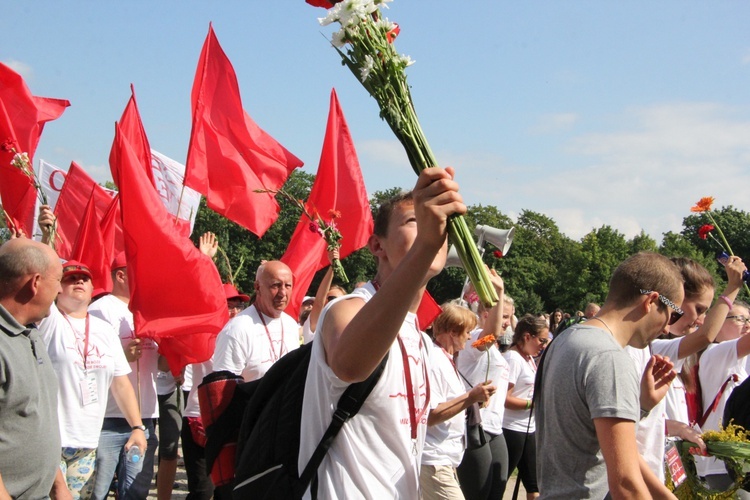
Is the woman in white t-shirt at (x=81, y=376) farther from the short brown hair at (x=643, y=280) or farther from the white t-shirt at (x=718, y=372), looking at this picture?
the white t-shirt at (x=718, y=372)

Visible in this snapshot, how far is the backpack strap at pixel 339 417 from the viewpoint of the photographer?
244cm

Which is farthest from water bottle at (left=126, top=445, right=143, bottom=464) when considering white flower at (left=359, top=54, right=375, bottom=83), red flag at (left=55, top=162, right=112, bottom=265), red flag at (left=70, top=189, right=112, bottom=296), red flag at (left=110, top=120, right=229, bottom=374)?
red flag at (left=55, top=162, right=112, bottom=265)

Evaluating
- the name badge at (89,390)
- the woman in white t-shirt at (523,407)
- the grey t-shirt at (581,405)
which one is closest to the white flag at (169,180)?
the woman in white t-shirt at (523,407)

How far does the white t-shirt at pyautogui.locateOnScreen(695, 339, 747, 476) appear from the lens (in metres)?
5.27

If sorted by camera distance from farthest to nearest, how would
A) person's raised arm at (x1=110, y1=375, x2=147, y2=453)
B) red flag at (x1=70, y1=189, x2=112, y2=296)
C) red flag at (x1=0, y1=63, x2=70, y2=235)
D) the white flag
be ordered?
the white flag → red flag at (x1=70, y1=189, x2=112, y2=296) → red flag at (x1=0, y1=63, x2=70, y2=235) → person's raised arm at (x1=110, y1=375, x2=147, y2=453)

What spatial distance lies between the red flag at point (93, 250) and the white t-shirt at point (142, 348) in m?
1.39

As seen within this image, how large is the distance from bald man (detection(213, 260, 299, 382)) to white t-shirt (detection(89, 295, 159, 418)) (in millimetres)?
663

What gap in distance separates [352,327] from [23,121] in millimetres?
7208

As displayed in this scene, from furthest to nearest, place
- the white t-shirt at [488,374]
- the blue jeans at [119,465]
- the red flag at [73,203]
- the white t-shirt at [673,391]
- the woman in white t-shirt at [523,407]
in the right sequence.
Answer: the red flag at [73,203] < the woman in white t-shirt at [523,407] < the white t-shirt at [488,374] < the blue jeans at [119,465] < the white t-shirt at [673,391]

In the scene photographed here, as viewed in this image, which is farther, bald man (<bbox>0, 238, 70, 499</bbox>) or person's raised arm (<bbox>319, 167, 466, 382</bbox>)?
bald man (<bbox>0, 238, 70, 499</bbox>)

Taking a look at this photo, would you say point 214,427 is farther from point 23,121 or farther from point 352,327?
point 23,121

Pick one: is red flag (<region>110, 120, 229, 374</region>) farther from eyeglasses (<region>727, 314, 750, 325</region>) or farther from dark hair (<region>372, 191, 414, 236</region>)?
Answer: eyeglasses (<region>727, 314, 750, 325</region>)

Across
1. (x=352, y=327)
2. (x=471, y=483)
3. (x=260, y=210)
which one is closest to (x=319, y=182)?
(x=260, y=210)

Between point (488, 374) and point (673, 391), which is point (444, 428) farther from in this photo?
point (673, 391)
